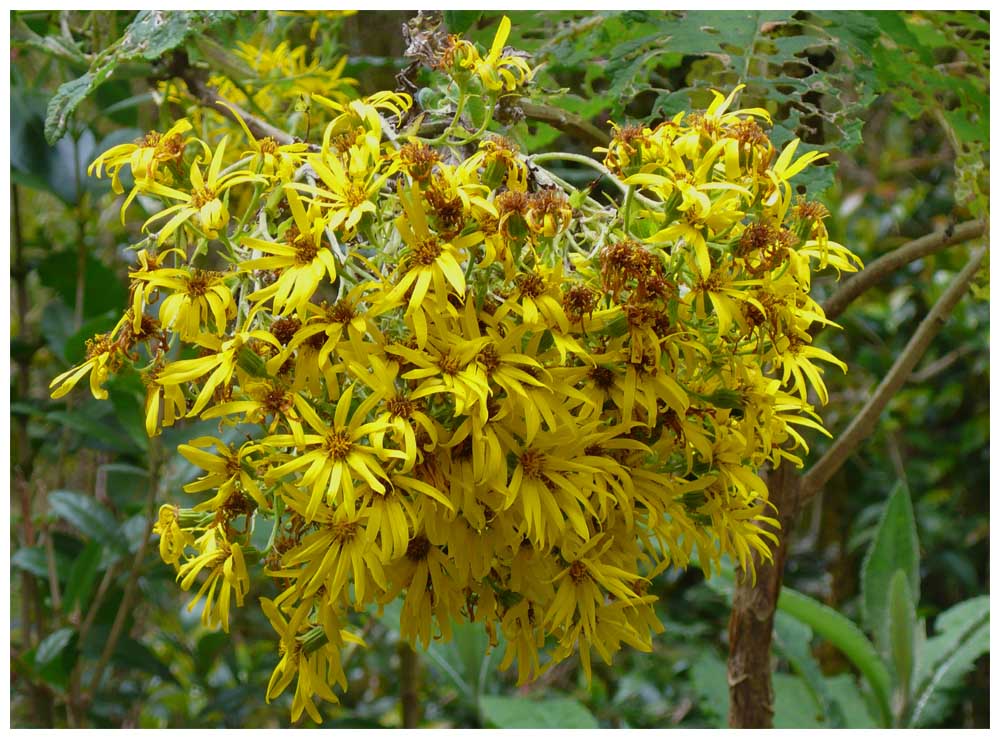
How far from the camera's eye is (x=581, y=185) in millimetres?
1526

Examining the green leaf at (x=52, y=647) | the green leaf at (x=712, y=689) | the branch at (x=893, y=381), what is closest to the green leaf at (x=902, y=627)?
the green leaf at (x=712, y=689)

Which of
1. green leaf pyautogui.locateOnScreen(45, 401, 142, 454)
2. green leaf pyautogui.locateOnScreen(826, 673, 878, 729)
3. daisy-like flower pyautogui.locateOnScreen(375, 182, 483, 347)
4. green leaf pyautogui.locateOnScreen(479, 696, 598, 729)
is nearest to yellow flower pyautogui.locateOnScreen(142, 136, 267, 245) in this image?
daisy-like flower pyautogui.locateOnScreen(375, 182, 483, 347)

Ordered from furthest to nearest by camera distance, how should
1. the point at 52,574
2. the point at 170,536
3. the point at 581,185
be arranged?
the point at 581,185 < the point at 52,574 < the point at 170,536

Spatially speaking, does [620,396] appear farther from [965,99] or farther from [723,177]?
[965,99]

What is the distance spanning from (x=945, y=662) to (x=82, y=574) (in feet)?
4.03

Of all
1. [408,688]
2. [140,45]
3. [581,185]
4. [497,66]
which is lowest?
[408,688]

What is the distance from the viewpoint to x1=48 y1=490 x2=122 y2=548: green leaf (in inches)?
53.2

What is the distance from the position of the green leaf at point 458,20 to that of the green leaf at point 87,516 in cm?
84

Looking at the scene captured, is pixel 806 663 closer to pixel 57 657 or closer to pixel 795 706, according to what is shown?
pixel 795 706

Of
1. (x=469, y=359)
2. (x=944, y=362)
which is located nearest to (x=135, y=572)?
(x=469, y=359)

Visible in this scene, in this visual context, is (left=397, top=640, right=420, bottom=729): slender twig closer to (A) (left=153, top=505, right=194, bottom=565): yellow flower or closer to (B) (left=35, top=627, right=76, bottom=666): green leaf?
(B) (left=35, top=627, right=76, bottom=666): green leaf

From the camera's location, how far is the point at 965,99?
1183mm

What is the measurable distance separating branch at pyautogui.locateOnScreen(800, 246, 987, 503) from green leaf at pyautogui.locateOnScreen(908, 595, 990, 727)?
0.50 metres

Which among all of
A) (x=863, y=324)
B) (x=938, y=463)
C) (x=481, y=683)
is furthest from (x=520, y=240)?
(x=938, y=463)
